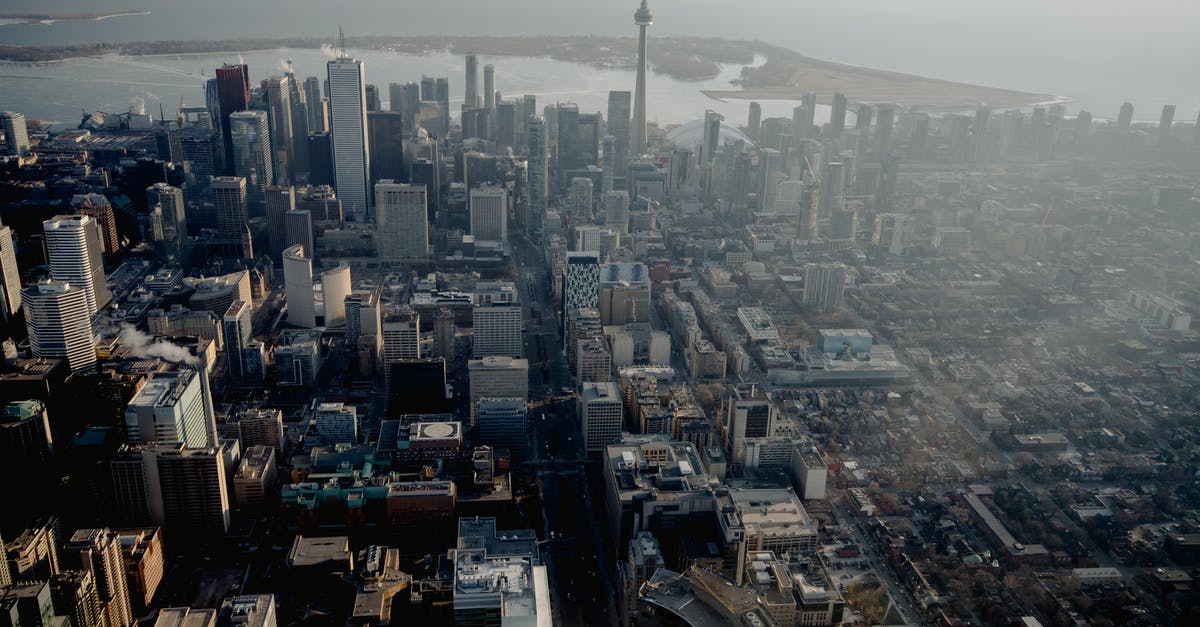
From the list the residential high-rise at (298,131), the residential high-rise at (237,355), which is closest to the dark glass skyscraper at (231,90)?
the residential high-rise at (298,131)

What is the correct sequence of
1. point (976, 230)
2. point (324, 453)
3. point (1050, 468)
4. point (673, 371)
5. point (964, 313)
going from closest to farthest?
point (324, 453) < point (1050, 468) < point (673, 371) < point (964, 313) < point (976, 230)

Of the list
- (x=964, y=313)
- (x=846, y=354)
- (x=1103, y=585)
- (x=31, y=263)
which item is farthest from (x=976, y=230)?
(x=31, y=263)

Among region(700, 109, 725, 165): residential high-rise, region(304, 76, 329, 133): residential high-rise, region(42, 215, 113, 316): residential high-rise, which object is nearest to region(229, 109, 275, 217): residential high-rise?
region(304, 76, 329, 133): residential high-rise

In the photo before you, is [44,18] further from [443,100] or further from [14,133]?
[443,100]

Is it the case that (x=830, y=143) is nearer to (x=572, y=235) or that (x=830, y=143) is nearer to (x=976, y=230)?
(x=976, y=230)

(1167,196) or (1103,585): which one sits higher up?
(1167,196)

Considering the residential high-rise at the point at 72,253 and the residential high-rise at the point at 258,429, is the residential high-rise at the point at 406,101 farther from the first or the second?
the residential high-rise at the point at 258,429

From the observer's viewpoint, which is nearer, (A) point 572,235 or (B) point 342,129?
(A) point 572,235
